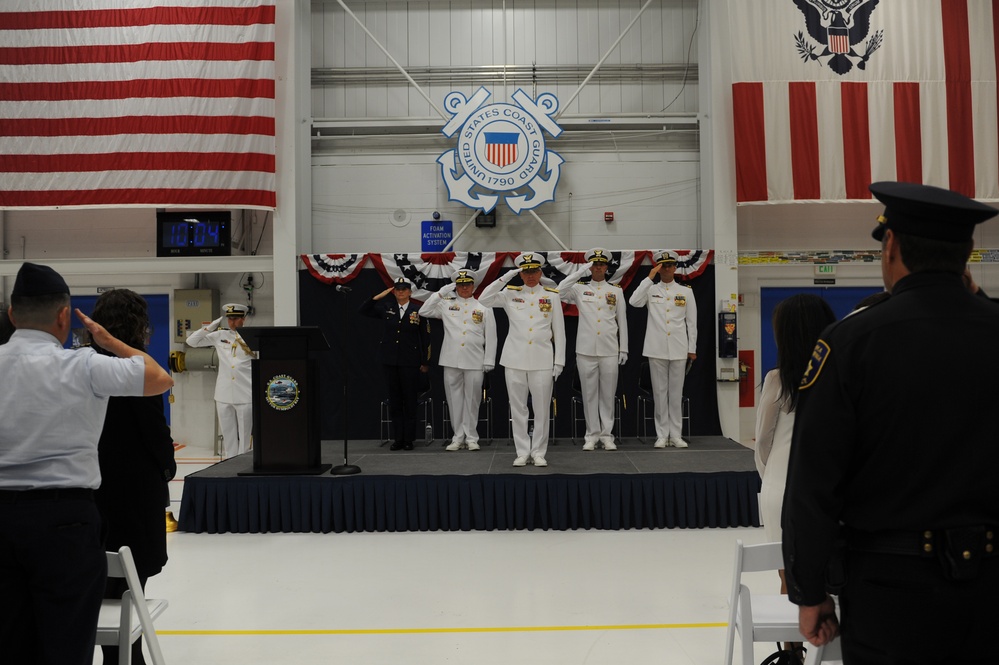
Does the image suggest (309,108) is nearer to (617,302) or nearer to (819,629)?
(617,302)

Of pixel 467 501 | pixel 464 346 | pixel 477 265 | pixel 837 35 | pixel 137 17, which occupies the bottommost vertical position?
pixel 467 501

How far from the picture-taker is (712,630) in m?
3.76

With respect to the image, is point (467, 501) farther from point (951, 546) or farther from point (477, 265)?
point (951, 546)

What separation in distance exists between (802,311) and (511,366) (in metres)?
4.01

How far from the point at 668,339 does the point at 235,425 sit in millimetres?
4208

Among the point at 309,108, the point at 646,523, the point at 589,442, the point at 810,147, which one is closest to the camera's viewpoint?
the point at 646,523

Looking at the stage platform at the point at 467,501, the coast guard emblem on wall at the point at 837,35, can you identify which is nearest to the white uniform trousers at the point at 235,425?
the stage platform at the point at 467,501

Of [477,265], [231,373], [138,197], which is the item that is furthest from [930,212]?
[138,197]

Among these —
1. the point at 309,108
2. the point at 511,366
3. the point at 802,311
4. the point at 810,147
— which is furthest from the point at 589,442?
the point at 309,108

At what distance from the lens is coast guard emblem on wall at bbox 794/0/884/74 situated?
28.0 feet

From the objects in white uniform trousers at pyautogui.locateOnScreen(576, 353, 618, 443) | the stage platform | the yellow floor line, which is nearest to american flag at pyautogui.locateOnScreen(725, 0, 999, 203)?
white uniform trousers at pyautogui.locateOnScreen(576, 353, 618, 443)

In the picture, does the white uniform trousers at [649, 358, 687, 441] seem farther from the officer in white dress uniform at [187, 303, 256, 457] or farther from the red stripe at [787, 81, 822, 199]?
the officer in white dress uniform at [187, 303, 256, 457]

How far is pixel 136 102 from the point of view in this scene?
837 cm

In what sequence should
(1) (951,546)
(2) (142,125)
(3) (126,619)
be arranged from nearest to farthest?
(1) (951,546) < (3) (126,619) < (2) (142,125)
